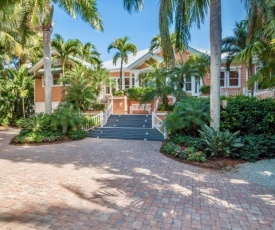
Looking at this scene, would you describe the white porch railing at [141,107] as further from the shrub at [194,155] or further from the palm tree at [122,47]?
the shrub at [194,155]

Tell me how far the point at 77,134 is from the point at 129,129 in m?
3.28

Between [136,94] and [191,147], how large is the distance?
12.8m

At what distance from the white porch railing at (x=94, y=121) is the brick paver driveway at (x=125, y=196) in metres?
6.53

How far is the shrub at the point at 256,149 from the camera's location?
26.3 ft

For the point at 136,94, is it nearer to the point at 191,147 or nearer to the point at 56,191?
the point at 191,147

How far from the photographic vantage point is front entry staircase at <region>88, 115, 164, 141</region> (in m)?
13.1

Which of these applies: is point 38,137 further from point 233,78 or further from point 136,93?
point 233,78

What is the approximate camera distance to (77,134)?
13125mm

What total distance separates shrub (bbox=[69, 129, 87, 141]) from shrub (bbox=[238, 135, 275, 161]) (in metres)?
8.54

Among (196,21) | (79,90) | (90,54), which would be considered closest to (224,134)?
(196,21)

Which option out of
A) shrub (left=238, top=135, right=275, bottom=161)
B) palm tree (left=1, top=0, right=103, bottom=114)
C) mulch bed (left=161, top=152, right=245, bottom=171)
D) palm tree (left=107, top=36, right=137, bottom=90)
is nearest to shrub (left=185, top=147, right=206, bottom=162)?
mulch bed (left=161, top=152, right=245, bottom=171)

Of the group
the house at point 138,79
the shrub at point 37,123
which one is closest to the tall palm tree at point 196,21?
the shrub at point 37,123

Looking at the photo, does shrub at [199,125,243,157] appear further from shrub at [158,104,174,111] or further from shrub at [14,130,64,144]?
shrub at [14,130,64,144]

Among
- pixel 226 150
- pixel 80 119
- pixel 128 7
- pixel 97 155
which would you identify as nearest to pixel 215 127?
pixel 226 150
